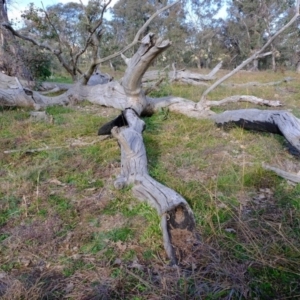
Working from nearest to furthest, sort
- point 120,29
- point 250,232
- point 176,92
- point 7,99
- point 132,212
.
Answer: point 250,232
point 132,212
point 7,99
point 176,92
point 120,29

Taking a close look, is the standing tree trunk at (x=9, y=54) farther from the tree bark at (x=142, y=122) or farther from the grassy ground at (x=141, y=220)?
the grassy ground at (x=141, y=220)

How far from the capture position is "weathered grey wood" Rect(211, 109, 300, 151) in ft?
10.9

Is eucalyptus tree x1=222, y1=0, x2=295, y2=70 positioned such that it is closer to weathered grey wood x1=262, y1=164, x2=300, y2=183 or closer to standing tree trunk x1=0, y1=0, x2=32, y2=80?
standing tree trunk x1=0, y1=0, x2=32, y2=80

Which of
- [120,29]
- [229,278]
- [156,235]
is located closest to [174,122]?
[156,235]

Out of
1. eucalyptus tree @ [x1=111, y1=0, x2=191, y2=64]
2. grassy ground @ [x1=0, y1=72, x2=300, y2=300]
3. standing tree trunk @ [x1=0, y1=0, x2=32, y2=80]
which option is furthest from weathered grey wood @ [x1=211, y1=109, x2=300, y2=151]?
eucalyptus tree @ [x1=111, y1=0, x2=191, y2=64]

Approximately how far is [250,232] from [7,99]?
16.8 feet

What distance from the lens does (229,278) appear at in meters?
1.67

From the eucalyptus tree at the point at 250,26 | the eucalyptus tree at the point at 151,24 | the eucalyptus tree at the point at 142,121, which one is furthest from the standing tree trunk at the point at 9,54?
the eucalyptus tree at the point at 250,26

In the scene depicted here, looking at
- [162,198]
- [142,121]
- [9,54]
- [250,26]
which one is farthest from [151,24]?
[162,198]

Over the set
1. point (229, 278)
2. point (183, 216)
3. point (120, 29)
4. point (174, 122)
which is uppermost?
point (120, 29)

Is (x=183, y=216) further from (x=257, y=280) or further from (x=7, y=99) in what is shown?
(x=7, y=99)

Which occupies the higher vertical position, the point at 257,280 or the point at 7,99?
the point at 7,99

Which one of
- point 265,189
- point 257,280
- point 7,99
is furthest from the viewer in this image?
point 7,99

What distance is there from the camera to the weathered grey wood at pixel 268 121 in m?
3.32
